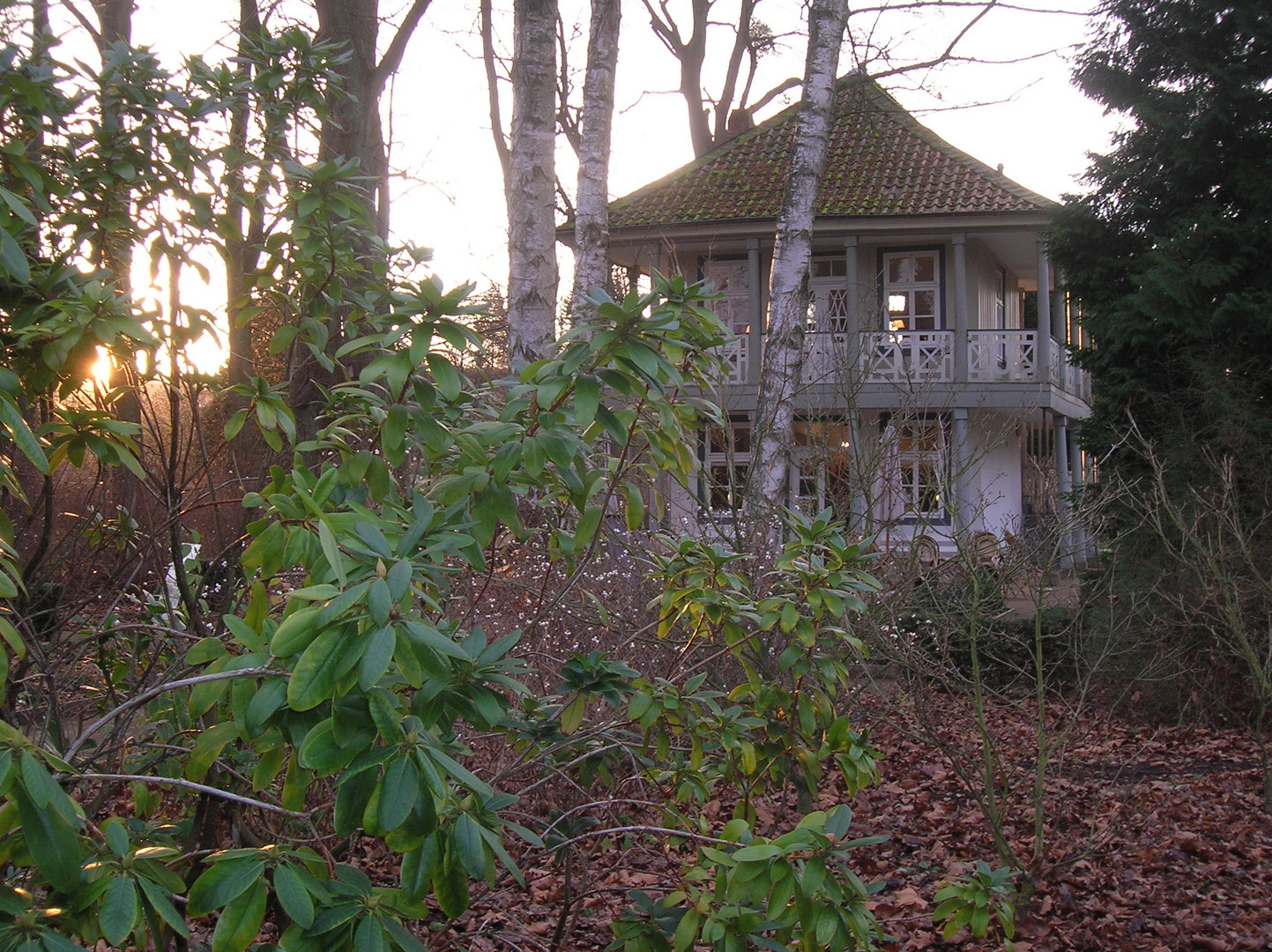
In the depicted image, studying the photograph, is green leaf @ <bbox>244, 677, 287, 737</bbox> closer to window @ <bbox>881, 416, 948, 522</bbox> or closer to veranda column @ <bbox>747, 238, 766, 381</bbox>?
window @ <bbox>881, 416, 948, 522</bbox>

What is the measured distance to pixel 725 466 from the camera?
1461 centimetres

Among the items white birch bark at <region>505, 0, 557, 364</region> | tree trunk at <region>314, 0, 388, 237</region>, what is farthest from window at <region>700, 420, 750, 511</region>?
tree trunk at <region>314, 0, 388, 237</region>

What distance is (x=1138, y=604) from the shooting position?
25.4 feet

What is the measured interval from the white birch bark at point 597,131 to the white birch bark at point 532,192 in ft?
7.87

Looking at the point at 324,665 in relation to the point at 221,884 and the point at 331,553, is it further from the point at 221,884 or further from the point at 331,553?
the point at 221,884

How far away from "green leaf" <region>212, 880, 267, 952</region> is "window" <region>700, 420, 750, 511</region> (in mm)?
2909

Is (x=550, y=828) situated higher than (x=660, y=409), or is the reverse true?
(x=660, y=409)

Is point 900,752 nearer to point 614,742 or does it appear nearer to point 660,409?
point 614,742

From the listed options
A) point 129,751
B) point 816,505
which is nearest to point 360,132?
point 816,505

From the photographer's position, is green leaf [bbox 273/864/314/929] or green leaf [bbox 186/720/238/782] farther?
green leaf [bbox 186/720/238/782]

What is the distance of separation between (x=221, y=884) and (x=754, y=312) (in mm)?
17709

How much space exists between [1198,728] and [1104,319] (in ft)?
12.9

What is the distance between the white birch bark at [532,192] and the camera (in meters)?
6.32

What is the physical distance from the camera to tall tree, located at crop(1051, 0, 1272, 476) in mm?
8641
